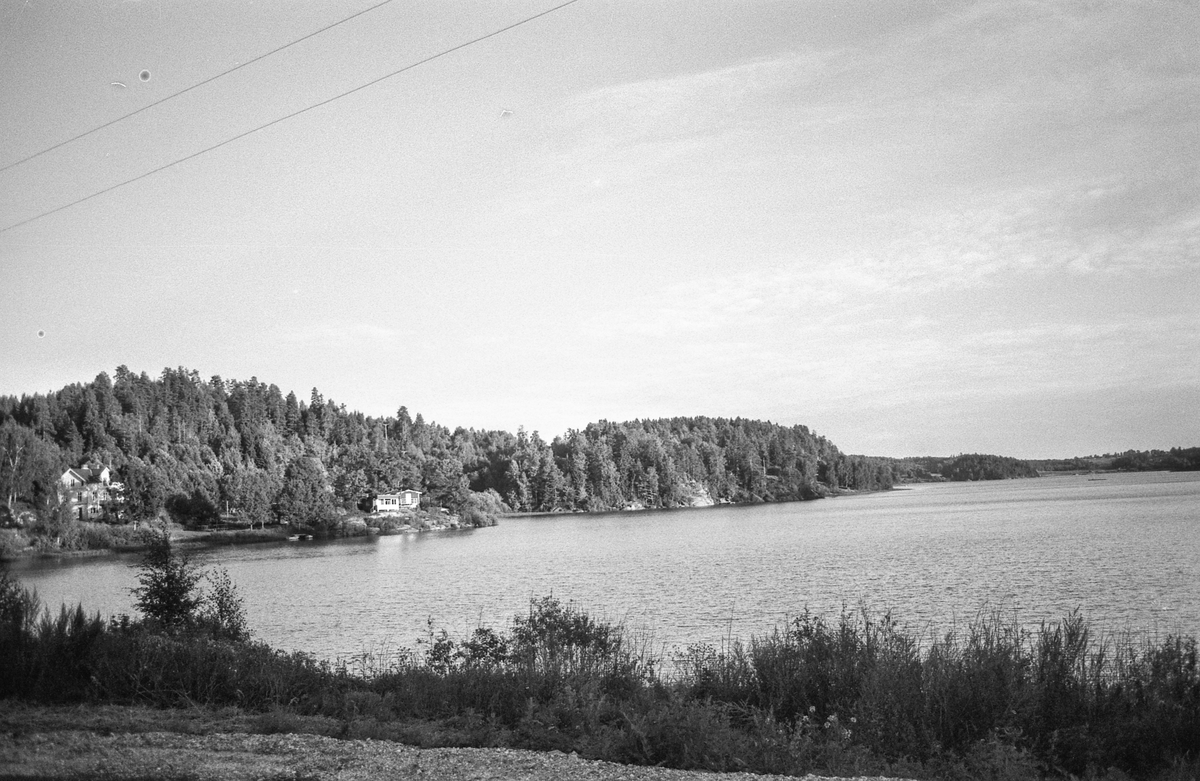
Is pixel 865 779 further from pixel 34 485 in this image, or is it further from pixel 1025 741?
pixel 34 485

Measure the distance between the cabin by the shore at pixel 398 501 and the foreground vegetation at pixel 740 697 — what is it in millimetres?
127987

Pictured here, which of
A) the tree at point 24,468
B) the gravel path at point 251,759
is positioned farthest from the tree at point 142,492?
the gravel path at point 251,759

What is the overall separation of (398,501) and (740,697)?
137 m

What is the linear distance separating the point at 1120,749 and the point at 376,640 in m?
25.3

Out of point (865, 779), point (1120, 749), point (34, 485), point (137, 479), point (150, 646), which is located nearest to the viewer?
point (865, 779)

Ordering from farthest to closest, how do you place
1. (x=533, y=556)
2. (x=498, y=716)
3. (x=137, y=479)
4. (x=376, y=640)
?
(x=137, y=479), (x=533, y=556), (x=376, y=640), (x=498, y=716)

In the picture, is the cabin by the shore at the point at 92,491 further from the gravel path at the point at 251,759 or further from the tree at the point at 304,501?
the gravel path at the point at 251,759

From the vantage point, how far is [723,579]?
157ft

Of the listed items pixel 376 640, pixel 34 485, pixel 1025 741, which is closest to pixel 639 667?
pixel 1025 741

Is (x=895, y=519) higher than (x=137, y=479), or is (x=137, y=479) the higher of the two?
(x=137, y=479)

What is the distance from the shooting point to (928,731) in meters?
12.4

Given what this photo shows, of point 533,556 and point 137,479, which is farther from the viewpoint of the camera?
point 137,479

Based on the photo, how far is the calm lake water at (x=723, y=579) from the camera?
1291 inches

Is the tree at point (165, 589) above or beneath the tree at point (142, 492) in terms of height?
beneath
